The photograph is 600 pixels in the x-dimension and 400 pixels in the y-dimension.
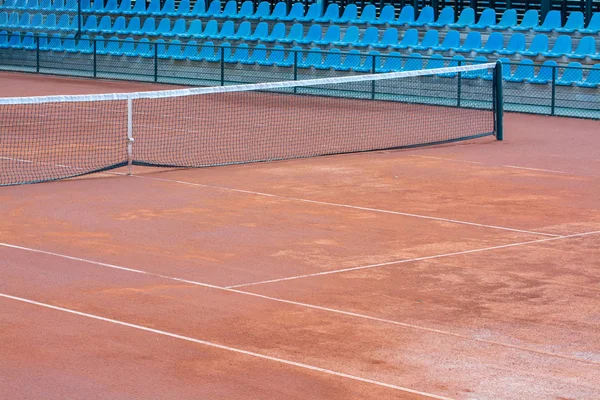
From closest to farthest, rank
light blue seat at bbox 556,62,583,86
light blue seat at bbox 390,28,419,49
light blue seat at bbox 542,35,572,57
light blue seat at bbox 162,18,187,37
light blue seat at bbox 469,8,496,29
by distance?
light blue seat at bbox 556,62,583,86
light blue seat at bbox 542,35,572,57
light blue seat at bbox 469,8,496,29
light blue seat at bbox 390,28,419,49
light blue seat at bbox 162,18,187,37

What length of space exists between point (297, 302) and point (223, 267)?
139cm

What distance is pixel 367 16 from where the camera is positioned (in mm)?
32125

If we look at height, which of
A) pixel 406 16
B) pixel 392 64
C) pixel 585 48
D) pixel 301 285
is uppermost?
pixel 406 16

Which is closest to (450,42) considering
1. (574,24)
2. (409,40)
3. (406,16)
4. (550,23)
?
(409,40)

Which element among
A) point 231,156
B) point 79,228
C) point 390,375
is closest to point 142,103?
point 231,156

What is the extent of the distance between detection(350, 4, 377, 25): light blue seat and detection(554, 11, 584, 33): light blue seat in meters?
6.11

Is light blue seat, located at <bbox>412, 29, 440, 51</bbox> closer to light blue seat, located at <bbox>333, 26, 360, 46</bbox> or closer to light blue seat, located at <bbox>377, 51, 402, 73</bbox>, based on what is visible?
light blue seat, located at <bbox>377, 51, 402, 73</bbox>

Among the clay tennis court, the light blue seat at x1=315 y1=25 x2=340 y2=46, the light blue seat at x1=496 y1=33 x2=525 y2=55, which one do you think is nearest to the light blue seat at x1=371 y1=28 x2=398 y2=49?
the light blue seat at x1=315 y1=25 x2=340 y2=46

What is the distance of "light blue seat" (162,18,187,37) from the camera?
34.8m

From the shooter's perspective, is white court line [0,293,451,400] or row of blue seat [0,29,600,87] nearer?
white court line [0,293,451,400]

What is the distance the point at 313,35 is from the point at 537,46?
23.8 ft

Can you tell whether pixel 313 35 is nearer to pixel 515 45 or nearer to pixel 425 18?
pixel 425 18

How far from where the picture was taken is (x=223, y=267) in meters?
10.4

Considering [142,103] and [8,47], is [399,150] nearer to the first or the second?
[142,103]
